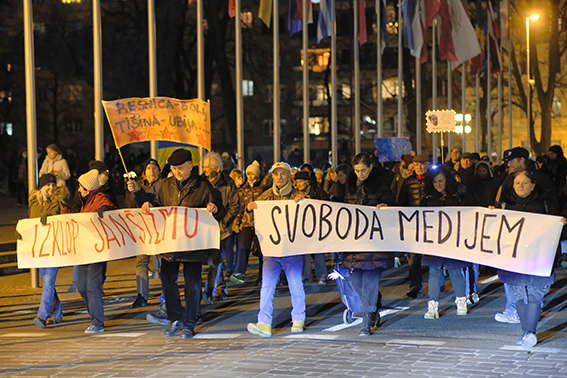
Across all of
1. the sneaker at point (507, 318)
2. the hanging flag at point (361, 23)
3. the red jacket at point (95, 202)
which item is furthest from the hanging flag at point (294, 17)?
the sneaker at point (507, 318)

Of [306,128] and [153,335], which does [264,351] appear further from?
[306,128]

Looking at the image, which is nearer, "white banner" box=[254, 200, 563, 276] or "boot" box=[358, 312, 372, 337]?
"boot" box=[358, 312, 372, 337]

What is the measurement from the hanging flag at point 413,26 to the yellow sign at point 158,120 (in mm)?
16689

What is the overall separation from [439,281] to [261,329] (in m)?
2.25

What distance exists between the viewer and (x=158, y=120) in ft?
39.3

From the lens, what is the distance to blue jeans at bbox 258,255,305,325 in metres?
8.98

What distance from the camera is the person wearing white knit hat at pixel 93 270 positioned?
9359 millimetres

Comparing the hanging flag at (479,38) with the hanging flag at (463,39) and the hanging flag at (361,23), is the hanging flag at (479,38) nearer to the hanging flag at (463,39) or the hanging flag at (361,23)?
the hanging flag at (463,39)

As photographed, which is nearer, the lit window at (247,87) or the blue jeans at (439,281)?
the blue jeans at (439,281)

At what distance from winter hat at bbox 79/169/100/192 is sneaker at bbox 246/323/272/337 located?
2364mm

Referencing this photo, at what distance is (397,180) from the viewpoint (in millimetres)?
14398

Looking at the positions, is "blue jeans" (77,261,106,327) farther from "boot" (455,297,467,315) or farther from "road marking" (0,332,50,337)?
"boot" (455,297,467,315)

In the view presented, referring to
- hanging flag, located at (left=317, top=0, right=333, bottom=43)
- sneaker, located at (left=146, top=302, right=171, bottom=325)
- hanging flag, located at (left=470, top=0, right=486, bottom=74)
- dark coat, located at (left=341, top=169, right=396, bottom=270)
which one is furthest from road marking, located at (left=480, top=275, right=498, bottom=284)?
hanging flag, located at (left=470, top=0, right=486, bottom=74)

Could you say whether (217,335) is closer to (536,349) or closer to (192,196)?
(192,196)
